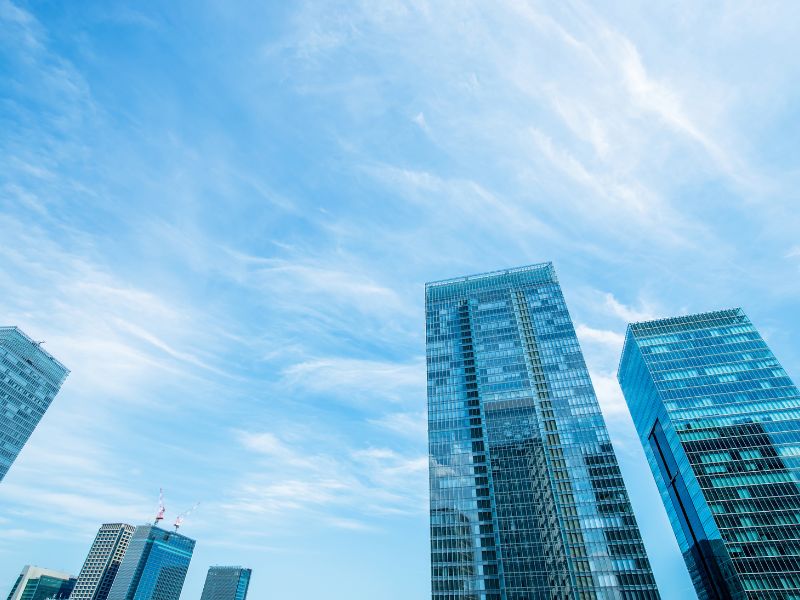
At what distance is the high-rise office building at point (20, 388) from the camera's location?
15350 centimetres

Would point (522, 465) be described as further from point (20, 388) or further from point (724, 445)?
point (20, 388)

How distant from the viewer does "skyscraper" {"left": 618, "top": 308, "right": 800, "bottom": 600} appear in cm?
10531

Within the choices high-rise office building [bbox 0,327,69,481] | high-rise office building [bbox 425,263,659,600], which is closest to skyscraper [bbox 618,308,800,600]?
high-rise office building [bbox 425,263,659,600]

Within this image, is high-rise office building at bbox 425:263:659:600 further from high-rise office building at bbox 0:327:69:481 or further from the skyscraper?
high-rise office building at bbox 0:327:69:481

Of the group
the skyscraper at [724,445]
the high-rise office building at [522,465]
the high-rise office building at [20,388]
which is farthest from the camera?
the high-rise office building at [20,388]

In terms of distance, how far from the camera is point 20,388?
160000 millimetres

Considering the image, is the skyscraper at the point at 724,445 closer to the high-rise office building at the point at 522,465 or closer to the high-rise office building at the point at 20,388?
the high-rise office building at the point at 522,465

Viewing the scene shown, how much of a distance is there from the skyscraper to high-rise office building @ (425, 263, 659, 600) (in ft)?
80.6

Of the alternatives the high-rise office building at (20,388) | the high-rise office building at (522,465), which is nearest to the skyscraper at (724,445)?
the high-rise office building at (522,465)

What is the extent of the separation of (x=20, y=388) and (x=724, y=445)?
22619 cm

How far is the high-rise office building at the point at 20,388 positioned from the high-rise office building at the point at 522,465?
14503 centimetres

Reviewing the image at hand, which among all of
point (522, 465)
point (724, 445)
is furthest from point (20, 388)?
point (724, 445)

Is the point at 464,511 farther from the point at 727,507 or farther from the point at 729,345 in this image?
the point at 729,345

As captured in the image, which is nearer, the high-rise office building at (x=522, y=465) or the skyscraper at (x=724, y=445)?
the high-rise office building at (x=522, y=465)
